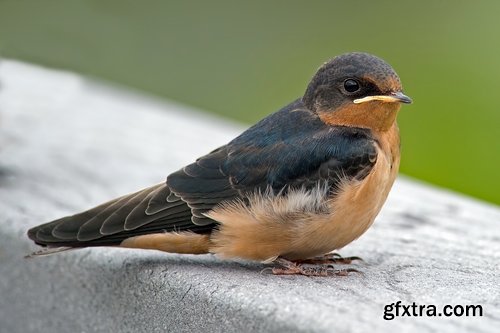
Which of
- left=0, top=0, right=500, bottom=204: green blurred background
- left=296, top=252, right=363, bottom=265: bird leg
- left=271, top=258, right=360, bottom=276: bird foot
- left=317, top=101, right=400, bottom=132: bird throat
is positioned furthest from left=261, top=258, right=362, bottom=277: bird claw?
left=0, top=0, right=500, bottom=204: green blurred background

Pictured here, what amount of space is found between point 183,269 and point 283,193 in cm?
39

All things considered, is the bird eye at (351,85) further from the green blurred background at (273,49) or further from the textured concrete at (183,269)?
the green blurred background at (273,49)

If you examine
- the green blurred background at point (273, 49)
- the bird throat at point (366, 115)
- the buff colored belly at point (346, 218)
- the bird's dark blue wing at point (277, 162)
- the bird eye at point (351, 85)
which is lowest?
the buff colored belly at point (346, 218)

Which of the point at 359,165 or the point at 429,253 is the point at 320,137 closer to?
the point at 359,165

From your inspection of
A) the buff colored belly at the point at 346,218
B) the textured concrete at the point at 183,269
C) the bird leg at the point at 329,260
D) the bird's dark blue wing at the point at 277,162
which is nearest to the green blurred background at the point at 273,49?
the textured concrete at the point at 183,269

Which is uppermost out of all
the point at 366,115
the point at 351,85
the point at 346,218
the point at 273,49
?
the point at 273,49

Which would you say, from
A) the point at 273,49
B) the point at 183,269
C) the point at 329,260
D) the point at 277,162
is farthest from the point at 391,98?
the point at 273,49

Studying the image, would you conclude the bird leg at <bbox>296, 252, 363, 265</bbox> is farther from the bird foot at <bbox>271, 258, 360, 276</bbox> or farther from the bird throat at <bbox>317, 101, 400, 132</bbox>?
the bird throat at <bbox>317, 101, 400, 132</bbox>

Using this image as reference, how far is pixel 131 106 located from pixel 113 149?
45.7 inches

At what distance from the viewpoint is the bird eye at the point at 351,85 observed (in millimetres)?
3494

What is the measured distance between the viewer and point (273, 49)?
951 centimetres

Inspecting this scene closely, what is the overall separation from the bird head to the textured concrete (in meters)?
0.47

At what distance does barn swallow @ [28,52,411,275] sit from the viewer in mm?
3295

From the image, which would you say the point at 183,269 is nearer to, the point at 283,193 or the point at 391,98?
the point at 283,193
